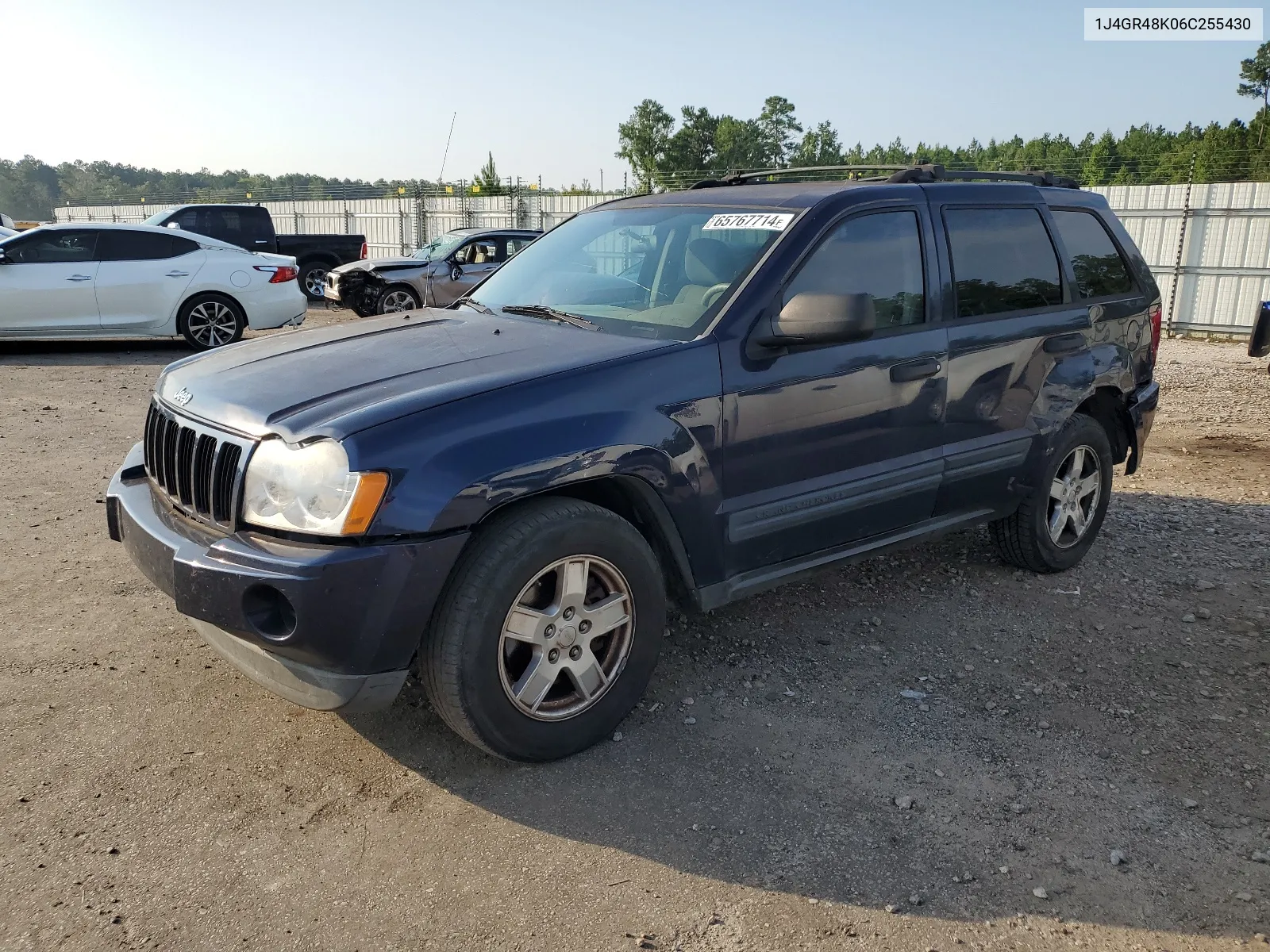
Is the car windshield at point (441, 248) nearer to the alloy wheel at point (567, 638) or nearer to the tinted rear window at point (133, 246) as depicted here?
the tinted rear window at point (133, 246)

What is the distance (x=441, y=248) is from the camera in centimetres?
1559

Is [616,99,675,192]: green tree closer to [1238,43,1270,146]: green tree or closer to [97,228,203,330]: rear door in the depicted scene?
[1238,43,1270,146]: green tree

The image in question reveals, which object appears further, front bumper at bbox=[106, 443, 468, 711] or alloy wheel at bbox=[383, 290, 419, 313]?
alloy wheel at bbox=[383, 290, 419, 313]

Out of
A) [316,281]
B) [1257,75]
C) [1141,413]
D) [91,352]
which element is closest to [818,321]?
[1141,413]

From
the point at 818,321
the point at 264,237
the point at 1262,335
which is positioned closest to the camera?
the point at 818,321

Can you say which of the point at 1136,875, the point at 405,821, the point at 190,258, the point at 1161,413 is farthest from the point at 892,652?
the point at 190,258

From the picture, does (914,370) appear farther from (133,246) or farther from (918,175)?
(133,246)

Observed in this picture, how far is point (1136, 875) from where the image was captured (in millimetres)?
2705

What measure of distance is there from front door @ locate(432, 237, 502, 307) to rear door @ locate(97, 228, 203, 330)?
13.2 ft

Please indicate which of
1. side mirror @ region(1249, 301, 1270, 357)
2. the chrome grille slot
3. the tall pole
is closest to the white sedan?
the chrome grille slot

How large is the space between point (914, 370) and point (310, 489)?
7.83 ft

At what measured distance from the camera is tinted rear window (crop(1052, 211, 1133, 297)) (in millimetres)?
4781

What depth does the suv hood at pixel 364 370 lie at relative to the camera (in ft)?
9.42

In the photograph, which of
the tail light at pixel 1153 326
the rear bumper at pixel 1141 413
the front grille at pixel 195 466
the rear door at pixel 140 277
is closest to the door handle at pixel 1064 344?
the rear bumper at pixel 1141 413
